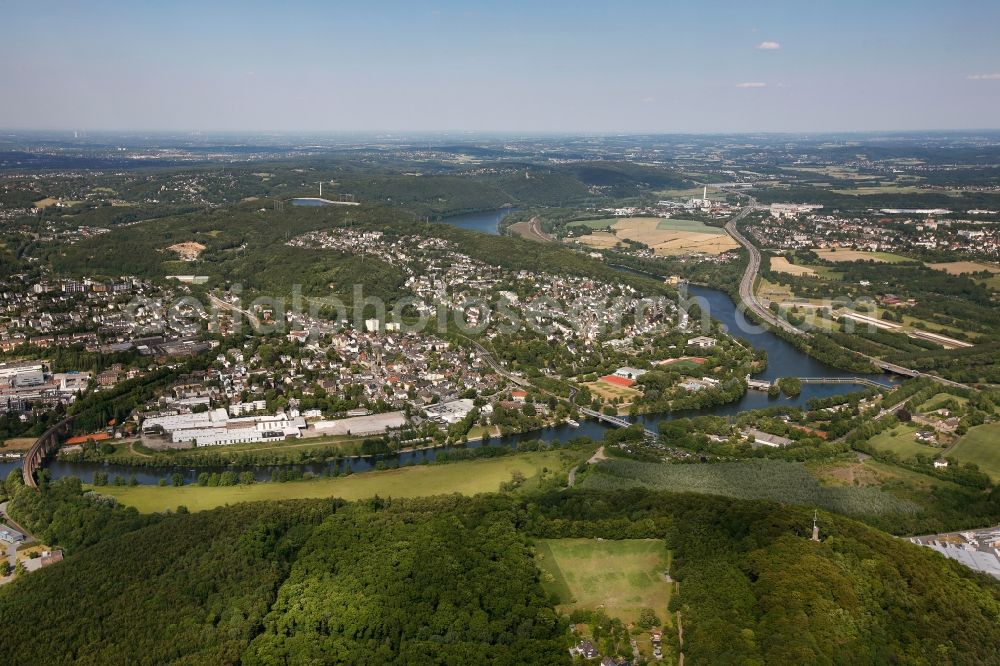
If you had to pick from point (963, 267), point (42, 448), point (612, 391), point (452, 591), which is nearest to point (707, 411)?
point (612, 391)

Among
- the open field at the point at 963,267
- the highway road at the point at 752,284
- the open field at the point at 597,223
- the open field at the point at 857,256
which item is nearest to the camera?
the highway road at the point at 752,284

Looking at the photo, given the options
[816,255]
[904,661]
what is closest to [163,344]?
[904,661]

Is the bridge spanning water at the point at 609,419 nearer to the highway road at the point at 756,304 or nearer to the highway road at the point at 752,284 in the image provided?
the highway road at the point at 756,304

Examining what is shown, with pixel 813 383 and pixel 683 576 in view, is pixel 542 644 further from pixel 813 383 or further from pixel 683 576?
pixel 813 383

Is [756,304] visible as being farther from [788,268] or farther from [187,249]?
[187,249]

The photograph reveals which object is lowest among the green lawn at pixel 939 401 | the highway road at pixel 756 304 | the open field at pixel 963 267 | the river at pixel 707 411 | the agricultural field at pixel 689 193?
the river at pixel 707 411

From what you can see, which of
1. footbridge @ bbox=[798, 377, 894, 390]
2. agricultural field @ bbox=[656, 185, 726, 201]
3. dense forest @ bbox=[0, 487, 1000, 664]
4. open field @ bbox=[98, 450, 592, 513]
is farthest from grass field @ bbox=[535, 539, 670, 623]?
agricultural field @ bbox=[656, 185, 726, 201]

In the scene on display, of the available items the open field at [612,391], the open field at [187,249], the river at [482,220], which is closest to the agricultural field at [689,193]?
the river at [482,220]
